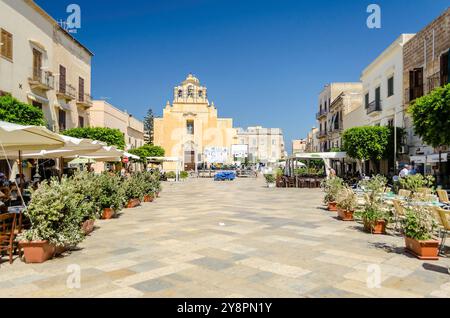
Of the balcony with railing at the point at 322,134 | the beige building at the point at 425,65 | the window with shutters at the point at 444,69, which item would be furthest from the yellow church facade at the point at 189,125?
the window with shutters at the point at 444,69

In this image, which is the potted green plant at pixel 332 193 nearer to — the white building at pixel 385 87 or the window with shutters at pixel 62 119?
the white building at pixel 385 87

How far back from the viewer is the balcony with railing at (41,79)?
62.3ft

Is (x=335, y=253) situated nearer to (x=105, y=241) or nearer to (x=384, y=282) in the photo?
(x=384, y=282)

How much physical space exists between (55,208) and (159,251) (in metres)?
1.67

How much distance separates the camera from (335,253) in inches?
233

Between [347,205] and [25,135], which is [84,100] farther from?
[347,205]

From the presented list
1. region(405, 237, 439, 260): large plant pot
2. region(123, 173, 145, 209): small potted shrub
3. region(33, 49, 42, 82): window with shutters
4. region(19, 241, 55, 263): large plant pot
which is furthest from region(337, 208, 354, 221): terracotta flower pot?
region(33, 49, 42, 82): window with shutters

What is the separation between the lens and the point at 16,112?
13875 millimetres

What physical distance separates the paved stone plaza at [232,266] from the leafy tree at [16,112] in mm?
7657

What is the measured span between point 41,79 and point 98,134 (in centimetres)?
402

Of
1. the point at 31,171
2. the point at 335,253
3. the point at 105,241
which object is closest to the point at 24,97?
the point at 31,171

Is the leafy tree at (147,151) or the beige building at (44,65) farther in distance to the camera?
the leafy tree at (147,151)
